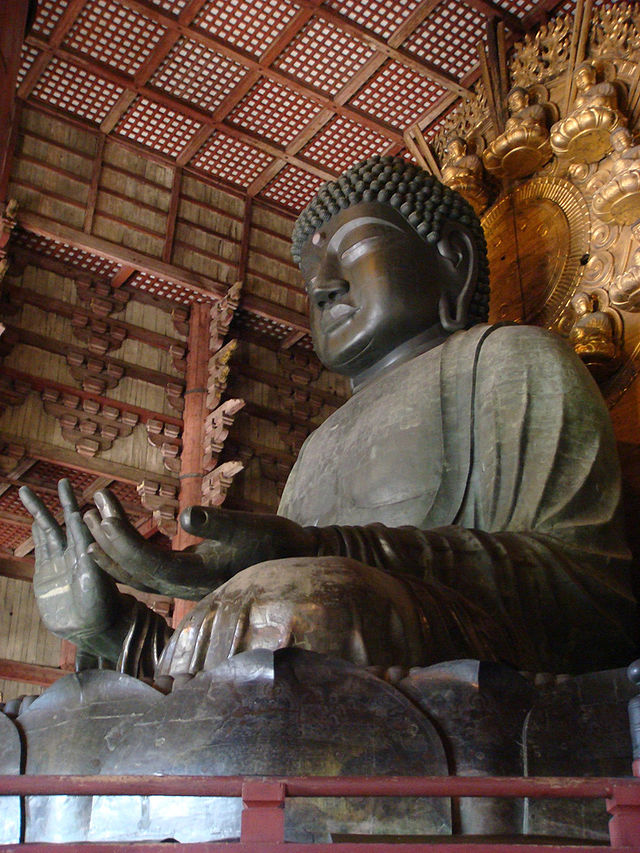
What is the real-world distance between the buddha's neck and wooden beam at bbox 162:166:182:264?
4.08 metres

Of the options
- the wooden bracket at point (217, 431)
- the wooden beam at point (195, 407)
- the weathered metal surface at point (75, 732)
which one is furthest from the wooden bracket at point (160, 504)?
the weathered metal surface at point (75, 732)

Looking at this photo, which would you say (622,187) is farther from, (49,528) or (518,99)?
(49,528)

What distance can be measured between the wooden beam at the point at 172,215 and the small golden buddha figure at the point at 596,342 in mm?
4330

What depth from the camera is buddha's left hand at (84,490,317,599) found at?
2.02 m

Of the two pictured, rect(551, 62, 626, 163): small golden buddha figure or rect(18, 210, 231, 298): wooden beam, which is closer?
rect(551, 62, 626, 163): small golden buddha figure

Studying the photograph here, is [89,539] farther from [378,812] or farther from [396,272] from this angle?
[396,272]

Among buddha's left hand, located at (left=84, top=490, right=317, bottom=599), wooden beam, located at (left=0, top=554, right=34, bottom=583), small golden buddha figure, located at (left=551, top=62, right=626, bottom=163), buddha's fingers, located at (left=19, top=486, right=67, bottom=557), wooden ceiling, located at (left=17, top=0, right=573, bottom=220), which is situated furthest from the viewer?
wooden beam, located at (left=0, top=554, right=34, bottom=583)

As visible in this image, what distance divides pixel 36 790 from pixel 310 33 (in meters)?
5.33

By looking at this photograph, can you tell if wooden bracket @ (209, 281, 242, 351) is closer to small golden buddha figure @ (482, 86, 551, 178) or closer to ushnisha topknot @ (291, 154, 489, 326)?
small golden buddha figure @ (482, 86, 551, 178)

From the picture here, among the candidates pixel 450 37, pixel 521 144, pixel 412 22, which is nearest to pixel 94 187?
pixel 412 22

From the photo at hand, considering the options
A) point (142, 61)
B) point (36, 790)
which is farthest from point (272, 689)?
point (142, 61)

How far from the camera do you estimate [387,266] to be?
3.24m

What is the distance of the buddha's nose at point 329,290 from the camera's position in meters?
3.27

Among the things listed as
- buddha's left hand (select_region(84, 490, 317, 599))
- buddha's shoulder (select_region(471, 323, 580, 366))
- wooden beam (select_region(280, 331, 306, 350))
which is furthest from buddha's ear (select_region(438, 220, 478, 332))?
wooden beam (select_region(280, 331, 306, 350))
